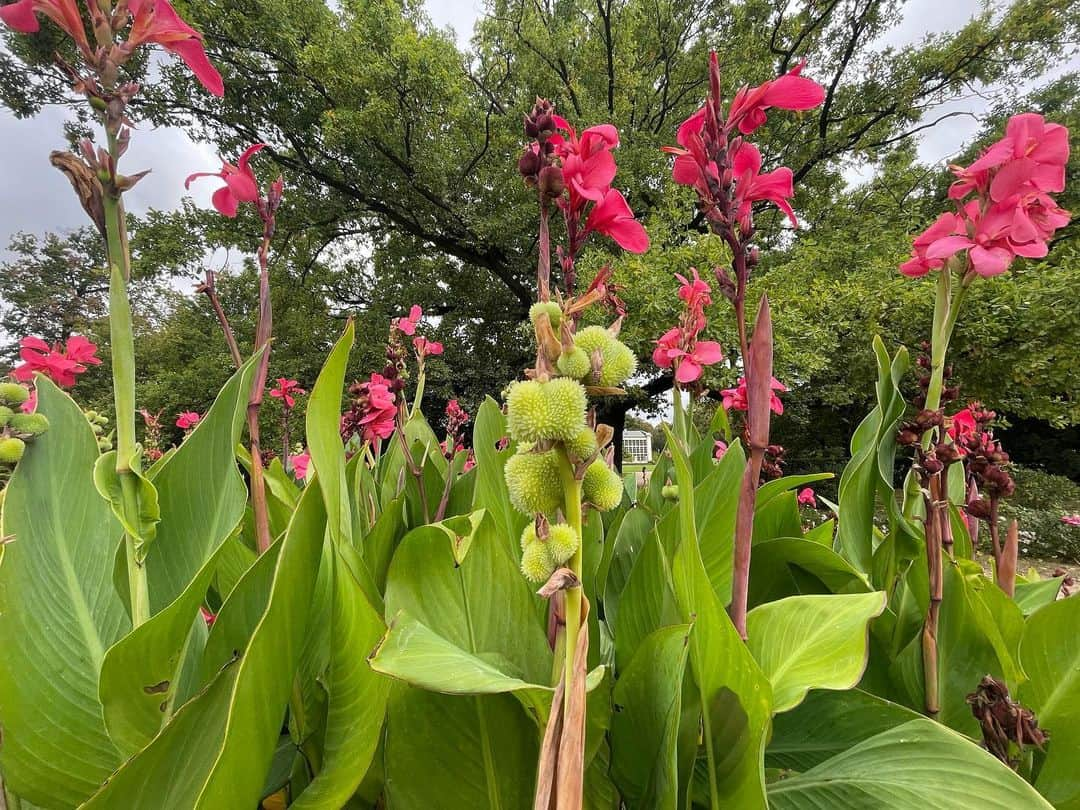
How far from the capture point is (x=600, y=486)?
0.40 m

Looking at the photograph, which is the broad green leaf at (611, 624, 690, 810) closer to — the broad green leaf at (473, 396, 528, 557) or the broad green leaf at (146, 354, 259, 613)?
the broad green leaf at (473, 396, 528, 557)

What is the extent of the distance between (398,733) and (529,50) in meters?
10.3

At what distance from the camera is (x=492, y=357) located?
9.70 meters

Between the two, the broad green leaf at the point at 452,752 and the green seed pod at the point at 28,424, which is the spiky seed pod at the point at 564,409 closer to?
the broad green leaf at the point at 452,752

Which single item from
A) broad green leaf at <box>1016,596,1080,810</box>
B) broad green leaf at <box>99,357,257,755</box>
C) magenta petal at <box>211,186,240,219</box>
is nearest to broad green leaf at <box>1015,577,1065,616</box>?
broad green leaf at <box>1016,596,1080,810</box>

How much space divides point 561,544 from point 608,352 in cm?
16

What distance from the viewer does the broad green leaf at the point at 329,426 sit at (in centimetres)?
A: 43

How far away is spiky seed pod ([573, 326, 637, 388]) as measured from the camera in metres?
0.41

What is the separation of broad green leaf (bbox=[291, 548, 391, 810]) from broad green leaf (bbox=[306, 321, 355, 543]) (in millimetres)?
46

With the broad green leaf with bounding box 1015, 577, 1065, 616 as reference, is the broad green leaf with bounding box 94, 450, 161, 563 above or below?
above

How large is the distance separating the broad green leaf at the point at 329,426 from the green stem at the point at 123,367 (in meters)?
0.16

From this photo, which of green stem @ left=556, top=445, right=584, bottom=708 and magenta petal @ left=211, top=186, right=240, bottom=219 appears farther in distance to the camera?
magenta petal @ left=211, top=186, right=240, bottom=219

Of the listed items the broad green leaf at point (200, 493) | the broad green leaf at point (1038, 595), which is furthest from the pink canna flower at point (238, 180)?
the broad green leaf at point (1038, 595)

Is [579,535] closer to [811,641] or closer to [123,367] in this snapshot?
[811,641]
